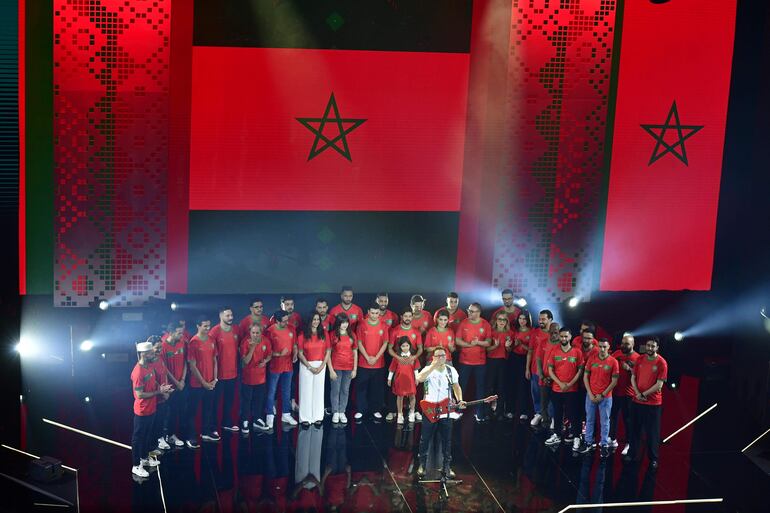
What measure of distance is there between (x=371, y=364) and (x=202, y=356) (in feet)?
5.90

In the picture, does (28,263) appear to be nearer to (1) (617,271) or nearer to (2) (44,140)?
(2) (44,140)

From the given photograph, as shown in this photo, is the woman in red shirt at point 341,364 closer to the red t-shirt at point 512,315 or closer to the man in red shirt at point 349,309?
the man in red shirt at point 349,309

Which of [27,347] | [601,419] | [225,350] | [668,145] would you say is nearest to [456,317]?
[601,419]

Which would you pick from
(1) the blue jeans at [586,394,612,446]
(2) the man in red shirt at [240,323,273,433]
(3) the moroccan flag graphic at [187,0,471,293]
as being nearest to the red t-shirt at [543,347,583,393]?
(1) the blue jeans at [586,394,612,446]

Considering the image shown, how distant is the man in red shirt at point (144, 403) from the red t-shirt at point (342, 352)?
1895mm

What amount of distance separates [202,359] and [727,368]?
658 cm

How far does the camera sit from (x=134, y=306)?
35.2 ft

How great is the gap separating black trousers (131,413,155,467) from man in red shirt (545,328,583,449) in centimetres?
390

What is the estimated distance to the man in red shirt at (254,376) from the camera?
9.45 metres

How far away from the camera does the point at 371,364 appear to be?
996 centimetres

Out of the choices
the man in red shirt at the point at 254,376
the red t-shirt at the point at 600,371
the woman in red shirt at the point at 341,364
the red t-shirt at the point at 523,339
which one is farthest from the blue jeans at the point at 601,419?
the man in red shirt at the point at 254,376

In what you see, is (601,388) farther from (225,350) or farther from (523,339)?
(225,350)

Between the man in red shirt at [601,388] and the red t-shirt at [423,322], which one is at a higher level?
the red t-shirt at [423,322]

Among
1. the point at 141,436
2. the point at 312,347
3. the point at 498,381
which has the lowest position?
the point at 141,436
